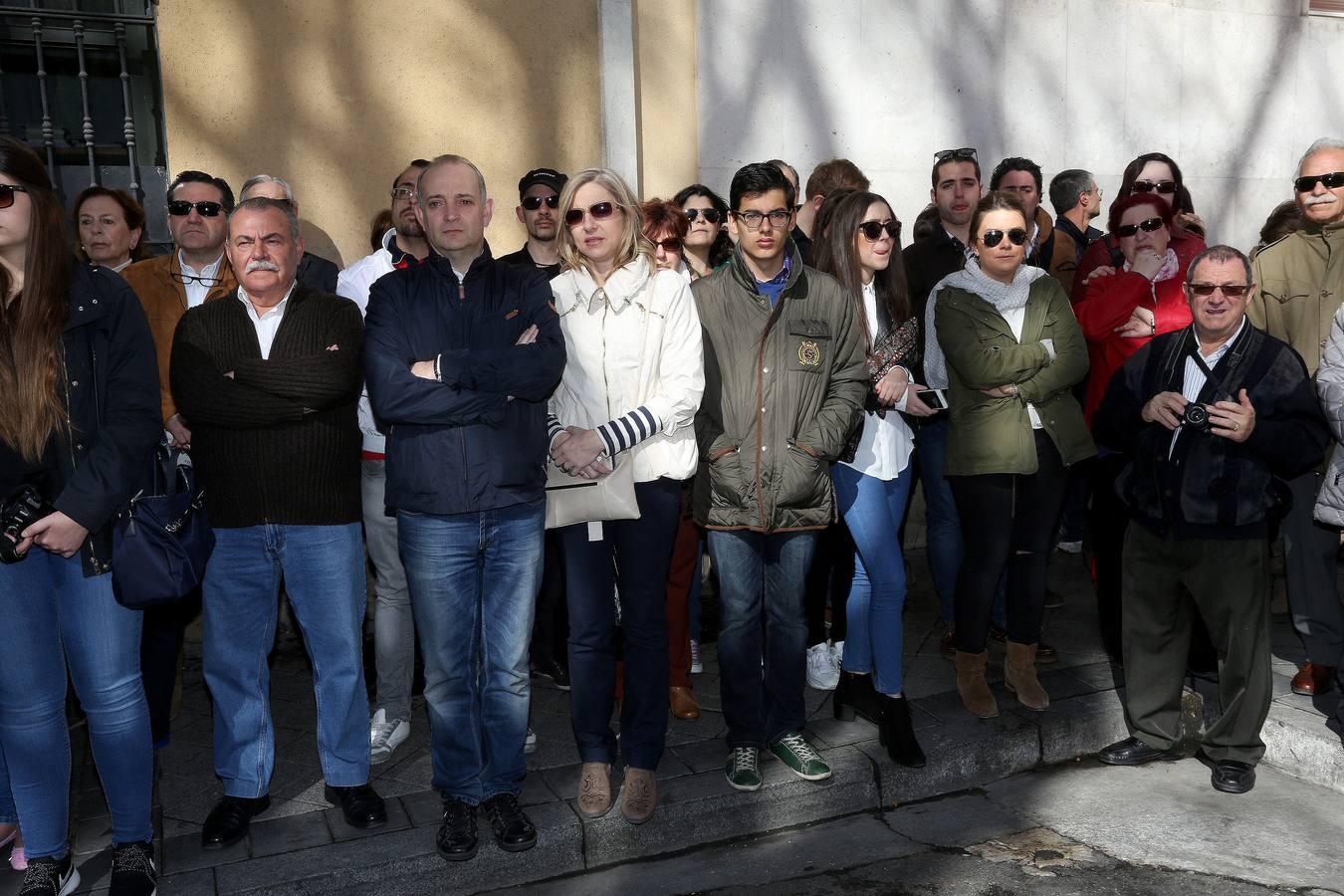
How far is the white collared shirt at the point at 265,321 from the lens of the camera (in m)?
3.89

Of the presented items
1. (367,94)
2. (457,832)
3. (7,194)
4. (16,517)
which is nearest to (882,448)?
(457,832)

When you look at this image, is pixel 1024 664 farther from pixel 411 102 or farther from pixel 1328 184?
pixel 411 102

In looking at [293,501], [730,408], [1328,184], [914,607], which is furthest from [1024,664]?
[293,501]

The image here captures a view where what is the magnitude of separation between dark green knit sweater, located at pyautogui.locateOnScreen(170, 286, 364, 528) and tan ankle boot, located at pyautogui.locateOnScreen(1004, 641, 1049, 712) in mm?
2820

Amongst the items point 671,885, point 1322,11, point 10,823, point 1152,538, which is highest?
point 1322,11

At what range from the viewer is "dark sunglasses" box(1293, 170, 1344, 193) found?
500 centimetres

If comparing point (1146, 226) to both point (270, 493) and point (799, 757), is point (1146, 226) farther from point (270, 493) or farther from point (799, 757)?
point (270, 493)

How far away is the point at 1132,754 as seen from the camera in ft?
15.9

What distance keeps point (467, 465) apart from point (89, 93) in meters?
3.70

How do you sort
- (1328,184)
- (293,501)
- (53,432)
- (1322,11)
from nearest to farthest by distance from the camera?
1. (53,432)
2. (293,501)
3. (1328,184)
4. (1322,11)

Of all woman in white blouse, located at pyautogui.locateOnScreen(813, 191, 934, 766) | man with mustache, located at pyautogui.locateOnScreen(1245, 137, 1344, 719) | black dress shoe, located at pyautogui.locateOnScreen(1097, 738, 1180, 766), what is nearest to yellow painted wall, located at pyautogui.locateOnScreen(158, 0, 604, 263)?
woman in white blouse, located at pyautogui.locateOnScreen(813, 191, 934, 766)

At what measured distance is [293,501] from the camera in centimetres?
387

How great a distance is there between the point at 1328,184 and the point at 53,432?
16.1 ft

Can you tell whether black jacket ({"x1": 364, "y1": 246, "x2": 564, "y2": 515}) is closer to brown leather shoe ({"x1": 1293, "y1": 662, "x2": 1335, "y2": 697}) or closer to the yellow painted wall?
the yellow painted wall
